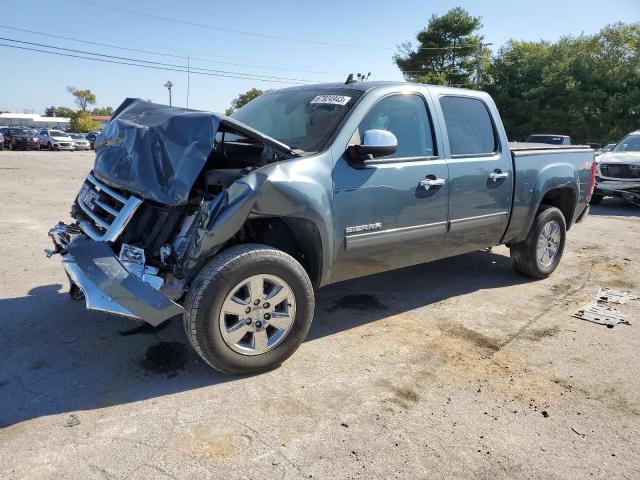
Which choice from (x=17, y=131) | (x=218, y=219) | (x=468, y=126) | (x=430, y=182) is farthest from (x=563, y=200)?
(x=17, y=131)

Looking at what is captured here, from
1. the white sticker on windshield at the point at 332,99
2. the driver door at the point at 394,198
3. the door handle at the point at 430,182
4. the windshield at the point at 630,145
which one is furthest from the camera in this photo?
the windshield at the point at 630,145

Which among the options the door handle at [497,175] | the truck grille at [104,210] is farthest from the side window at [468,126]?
the truck grille at [104,210]

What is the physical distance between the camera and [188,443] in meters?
2.49

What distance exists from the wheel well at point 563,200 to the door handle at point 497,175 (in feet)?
3.96

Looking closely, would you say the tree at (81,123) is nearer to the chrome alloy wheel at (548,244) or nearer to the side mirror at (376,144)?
the chrome alloy wheel at (548,244)

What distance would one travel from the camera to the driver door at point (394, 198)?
353cm

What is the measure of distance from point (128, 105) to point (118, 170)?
1.01 metres

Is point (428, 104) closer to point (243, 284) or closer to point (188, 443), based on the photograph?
point (243, 284)

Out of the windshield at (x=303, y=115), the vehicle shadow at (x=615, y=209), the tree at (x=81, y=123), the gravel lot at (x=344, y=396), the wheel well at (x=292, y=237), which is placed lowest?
the gravel lot at (x=344, y=396)

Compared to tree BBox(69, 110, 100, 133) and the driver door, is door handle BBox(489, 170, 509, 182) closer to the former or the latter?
the driver door

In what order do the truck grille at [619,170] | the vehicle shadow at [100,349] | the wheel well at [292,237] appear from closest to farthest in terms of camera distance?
the vehicle shadow at [100,349]
the wheel well at [292,237]
the truck grille at [619,170]

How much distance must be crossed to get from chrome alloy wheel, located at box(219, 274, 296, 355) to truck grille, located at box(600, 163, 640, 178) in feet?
35.3

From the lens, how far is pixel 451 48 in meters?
42.9

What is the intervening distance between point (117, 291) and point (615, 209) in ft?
38.7
